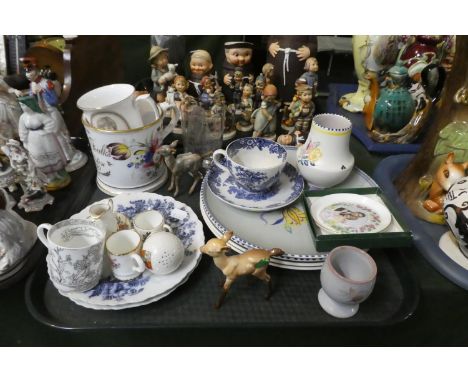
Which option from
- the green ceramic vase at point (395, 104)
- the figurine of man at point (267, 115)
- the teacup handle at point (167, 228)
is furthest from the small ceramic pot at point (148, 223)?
Result: the green ceramic vase at point (395, 104)

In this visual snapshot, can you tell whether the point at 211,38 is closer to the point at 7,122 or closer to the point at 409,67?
the point at 409,67

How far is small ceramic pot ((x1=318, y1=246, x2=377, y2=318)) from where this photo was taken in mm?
637

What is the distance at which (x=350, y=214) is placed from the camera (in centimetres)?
82

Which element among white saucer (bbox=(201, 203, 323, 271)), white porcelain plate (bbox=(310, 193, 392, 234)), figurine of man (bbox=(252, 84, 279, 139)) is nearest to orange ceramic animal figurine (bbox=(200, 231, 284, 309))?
white saucer (bbox=(201, 203, 323, 271))

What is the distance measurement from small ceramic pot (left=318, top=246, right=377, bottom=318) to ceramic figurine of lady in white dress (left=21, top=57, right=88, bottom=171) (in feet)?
2.31

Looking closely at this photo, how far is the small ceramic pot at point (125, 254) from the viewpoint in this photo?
694 millimetres

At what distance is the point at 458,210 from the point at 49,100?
0.94 meters

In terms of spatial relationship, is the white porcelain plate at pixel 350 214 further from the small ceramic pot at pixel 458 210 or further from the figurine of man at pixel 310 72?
the figurine of man at pixel 310 72

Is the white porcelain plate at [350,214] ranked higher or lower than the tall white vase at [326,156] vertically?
lower

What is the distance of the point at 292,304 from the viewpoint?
728 mm

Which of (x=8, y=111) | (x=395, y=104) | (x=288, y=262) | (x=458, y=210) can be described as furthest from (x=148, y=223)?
(x=395, y=104)

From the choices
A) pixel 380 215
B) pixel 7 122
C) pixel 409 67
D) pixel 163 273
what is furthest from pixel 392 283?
pixel 7 122

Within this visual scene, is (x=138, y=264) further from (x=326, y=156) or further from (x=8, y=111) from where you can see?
(x=8, y=111)

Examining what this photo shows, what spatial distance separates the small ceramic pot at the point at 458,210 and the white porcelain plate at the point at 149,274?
50cm
